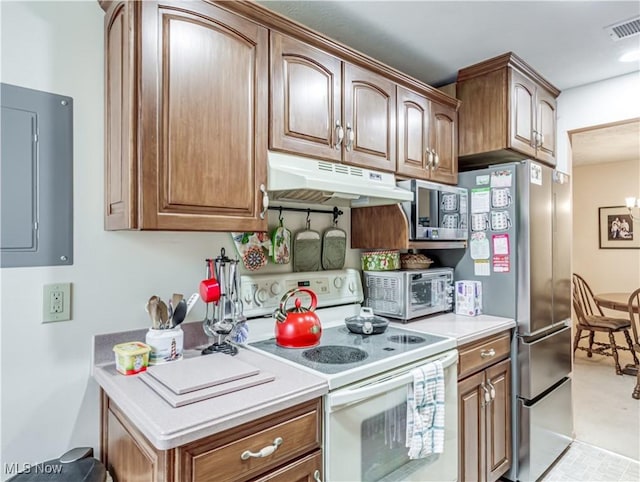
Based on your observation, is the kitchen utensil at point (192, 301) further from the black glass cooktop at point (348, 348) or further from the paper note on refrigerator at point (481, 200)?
the paper note on refrigerator at point (481, 200)

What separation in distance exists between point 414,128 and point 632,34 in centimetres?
115

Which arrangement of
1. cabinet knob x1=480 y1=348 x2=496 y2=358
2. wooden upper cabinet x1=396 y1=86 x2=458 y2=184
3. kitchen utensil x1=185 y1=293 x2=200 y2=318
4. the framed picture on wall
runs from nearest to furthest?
1. kitchen utensil x1=185 y1=293 x2=200 y2=318
2. cabinet knob x1=480 y1=348 x2=496 y2=358
3. wooden upper cabinet x1=396 y1=86 x2=458 y2=184
4. the framed picture on wall

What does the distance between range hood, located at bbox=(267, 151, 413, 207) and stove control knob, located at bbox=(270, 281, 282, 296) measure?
40 cm

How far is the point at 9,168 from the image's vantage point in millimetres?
1271

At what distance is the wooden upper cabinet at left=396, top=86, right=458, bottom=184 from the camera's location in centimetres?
208

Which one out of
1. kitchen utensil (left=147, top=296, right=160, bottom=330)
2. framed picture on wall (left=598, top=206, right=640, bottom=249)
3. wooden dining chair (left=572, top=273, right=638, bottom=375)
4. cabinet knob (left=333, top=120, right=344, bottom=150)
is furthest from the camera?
framed picture on wall (left=598, top=206, right=640, bottom=249)

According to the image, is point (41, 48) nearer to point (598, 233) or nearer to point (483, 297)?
point (483, 297)

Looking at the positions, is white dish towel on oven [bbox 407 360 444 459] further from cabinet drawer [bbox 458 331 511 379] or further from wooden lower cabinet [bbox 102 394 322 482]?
wooden lower cabinet [bbox 102 394 322 482]

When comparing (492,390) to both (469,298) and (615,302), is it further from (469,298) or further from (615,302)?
(615,302)

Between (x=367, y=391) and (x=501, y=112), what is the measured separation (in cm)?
178

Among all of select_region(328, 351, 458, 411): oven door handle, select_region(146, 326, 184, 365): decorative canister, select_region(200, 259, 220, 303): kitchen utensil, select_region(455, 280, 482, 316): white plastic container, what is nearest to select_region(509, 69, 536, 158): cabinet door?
select_region(455, 280, 482, 316): white plastic container

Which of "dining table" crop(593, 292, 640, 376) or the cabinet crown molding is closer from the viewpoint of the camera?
the cabinet crown molding

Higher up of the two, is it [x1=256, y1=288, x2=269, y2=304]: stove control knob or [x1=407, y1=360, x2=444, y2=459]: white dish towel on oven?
[x1=256, y1=288, x2=269, y2=304]: stove control knob

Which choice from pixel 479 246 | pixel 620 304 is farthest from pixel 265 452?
pixel 620 304
